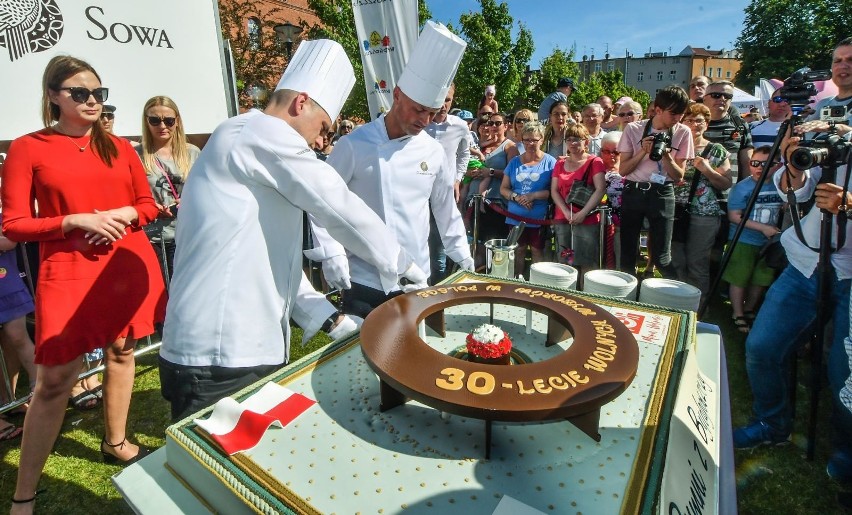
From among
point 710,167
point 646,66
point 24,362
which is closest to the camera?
point 24,362

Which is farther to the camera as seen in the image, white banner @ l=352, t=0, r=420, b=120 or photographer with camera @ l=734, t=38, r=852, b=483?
white banner @ l=352, t=0, r=420, b=120

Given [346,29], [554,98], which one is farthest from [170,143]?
[346,29]

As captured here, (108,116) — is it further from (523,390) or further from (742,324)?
(742,324)

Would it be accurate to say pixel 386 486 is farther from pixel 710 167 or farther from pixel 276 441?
pixel 710 167

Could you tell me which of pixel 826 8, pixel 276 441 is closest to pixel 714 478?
pixel 276 441

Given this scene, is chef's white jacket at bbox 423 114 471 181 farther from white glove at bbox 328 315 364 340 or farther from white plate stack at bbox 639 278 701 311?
white glove at bbox 328 315 364 340

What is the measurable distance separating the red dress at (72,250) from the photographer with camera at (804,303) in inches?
135

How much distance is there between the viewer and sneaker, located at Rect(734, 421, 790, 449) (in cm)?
287

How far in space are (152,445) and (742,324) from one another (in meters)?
5.14

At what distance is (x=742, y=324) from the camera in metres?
4.59

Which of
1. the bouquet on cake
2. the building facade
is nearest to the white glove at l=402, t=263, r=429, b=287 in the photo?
the bouquet on cake

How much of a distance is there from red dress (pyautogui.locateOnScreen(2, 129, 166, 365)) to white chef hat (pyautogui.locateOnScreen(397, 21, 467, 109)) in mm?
1638

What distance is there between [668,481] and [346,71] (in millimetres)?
1816

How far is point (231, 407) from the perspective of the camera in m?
1.39
